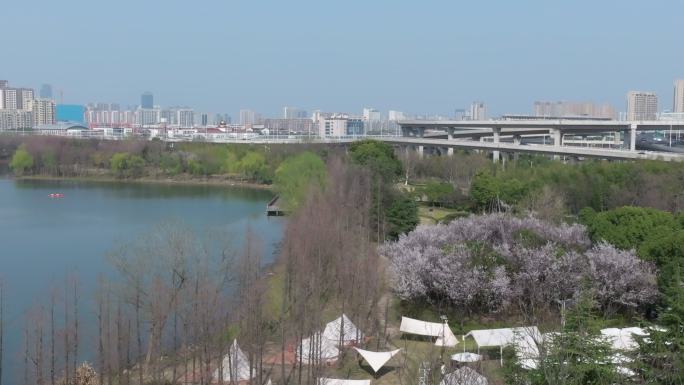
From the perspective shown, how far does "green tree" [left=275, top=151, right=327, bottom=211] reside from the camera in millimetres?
11242

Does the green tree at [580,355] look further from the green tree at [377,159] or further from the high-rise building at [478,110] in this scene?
the high-rise building at [478,110]

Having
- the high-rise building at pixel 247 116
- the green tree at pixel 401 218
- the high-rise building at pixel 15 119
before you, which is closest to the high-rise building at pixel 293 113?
the high-rise building at pixel 247 116

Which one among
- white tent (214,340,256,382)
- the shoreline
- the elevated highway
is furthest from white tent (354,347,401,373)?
the shoreline

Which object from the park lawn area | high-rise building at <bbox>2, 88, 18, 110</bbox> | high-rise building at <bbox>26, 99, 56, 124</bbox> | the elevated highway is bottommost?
the park lawn area

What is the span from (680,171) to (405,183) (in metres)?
8.00

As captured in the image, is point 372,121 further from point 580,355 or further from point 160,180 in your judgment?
point 580,355

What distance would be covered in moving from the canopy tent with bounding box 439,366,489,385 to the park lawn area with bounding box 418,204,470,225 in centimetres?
812

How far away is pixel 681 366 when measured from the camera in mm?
3535

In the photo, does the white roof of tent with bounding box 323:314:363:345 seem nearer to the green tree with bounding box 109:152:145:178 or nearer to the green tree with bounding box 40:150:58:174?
the green tree with bounding box 109:152:145:178

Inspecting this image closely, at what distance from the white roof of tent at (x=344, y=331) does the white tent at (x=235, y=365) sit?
0.84m

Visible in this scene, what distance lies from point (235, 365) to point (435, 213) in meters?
8.95

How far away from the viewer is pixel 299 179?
12.2m

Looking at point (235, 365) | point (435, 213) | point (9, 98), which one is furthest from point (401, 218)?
point (9, 98)

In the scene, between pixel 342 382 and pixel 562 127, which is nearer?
pixel 342 382
